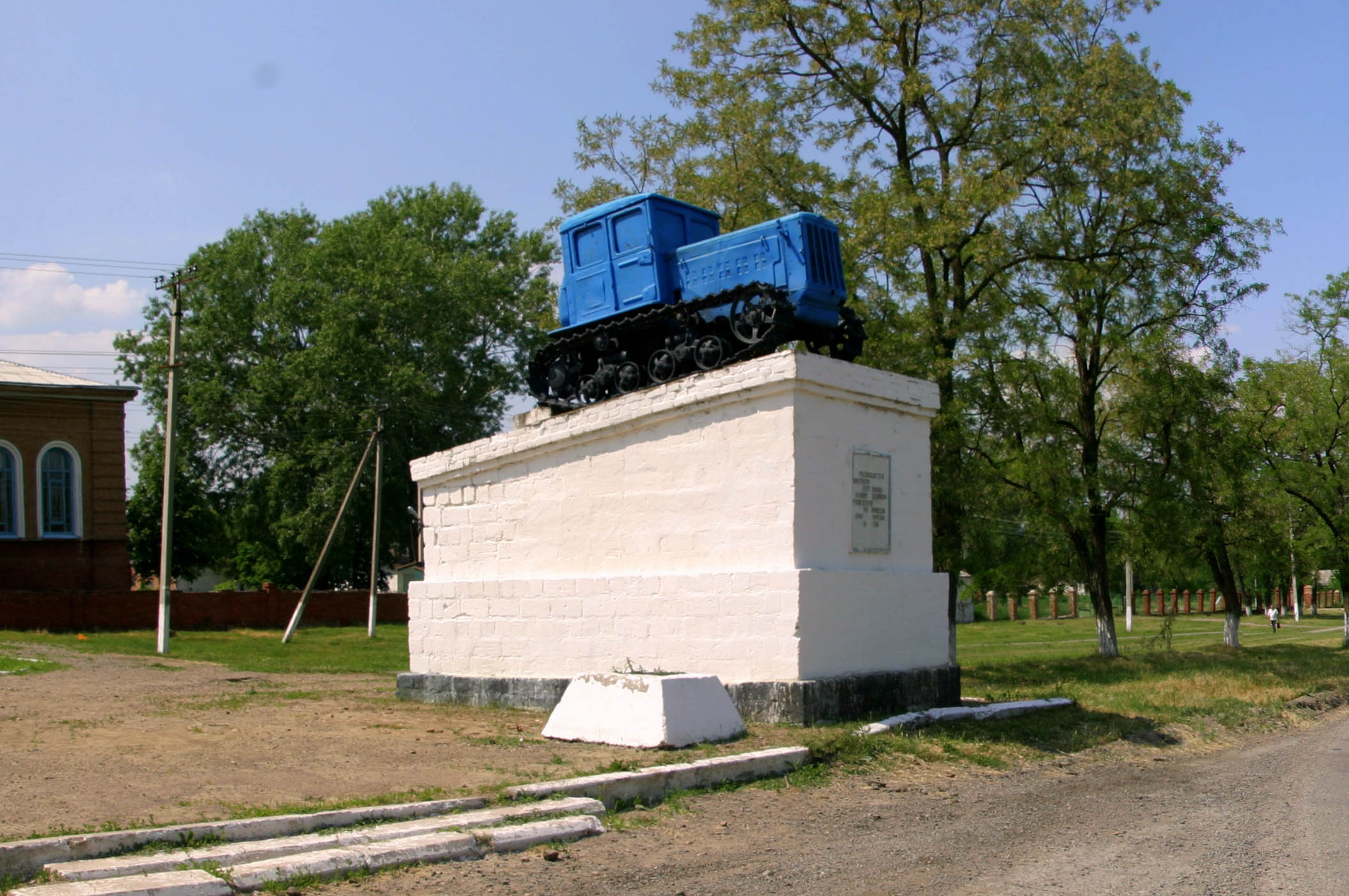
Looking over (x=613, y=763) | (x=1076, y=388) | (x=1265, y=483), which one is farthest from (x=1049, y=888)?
(x=1265, y=483)

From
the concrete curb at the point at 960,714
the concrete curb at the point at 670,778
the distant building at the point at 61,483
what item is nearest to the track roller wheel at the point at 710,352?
the concrete curb at the point at 960,714

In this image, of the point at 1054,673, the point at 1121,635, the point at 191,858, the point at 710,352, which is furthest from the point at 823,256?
the point at 1121,635

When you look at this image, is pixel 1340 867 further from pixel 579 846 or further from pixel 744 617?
pixel 744 617

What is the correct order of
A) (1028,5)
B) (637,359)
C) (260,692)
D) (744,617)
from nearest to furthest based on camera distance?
1. (744,617)
2. (260,692)
3. (637,359)
4. (1028,5)

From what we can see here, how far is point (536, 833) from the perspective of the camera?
6.21 metres

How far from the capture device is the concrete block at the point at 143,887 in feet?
15.8

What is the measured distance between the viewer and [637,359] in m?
14.1

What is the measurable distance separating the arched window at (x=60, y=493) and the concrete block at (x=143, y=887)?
105ft

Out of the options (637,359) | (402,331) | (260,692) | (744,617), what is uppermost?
(402,331)

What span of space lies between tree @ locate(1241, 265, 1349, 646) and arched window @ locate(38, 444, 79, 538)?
32050 mm

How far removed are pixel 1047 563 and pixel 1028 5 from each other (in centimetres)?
1092

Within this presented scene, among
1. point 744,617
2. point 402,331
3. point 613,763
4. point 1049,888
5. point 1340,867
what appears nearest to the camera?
point 1049,888

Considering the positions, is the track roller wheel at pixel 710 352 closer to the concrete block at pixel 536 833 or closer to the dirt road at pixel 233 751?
the dirt road at pixel 233 751

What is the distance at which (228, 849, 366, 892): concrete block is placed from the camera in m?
5.20
